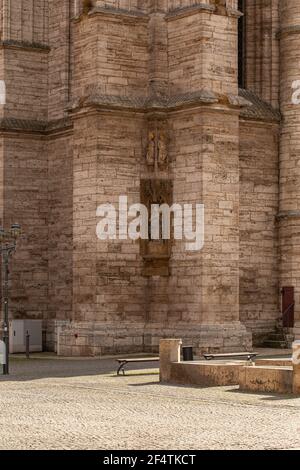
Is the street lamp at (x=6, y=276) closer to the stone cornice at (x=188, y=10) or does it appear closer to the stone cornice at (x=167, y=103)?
the stone cornice at (x=167, y=103)

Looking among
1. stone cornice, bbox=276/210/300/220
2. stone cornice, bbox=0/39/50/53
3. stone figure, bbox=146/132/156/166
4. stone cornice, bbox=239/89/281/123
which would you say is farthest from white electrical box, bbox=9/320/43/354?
stone cornice, bbox=239/89/281/123

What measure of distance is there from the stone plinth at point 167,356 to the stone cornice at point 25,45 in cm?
1521

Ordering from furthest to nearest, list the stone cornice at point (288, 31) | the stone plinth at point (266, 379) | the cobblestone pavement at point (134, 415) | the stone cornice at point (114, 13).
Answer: the stone cornice at point (288, 31) < the stone cornice at point (114, 13) < the stone plinth at point (266, 379) < the cobblestone pavement at point (134, 415)

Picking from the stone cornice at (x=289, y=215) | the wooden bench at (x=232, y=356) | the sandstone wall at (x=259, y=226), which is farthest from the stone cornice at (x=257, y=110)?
the wooden bench at (x=232, y=356)

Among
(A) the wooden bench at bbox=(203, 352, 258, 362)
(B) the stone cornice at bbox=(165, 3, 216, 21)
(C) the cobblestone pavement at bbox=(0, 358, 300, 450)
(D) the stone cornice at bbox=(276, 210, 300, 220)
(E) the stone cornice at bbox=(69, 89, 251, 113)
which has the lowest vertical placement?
(C) the cobblestone pavement at bbox=(0, 358, 300, 450)

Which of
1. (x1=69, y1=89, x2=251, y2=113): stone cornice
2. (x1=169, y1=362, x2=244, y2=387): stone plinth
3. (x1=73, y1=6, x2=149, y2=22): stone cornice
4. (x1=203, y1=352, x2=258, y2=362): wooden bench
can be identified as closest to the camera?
(x1=169, y1=362, x2=244, y2=387): stone plinth

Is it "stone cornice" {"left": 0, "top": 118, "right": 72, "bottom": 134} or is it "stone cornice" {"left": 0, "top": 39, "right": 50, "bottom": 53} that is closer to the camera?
"stone cornice" {"left": 0, "top": 118, "right": 72, "bottom": 134}

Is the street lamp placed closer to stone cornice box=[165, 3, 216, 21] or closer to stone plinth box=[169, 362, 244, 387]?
stone plinth box=[169, 362, 244, 387]

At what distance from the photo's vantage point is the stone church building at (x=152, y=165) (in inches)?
1298

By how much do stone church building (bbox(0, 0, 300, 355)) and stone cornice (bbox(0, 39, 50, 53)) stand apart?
51 mm

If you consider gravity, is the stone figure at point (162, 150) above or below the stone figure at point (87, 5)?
below

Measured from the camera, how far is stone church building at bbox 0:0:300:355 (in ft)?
108

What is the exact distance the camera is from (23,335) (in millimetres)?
36031

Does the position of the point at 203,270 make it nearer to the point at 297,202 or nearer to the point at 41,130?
the point at 297,202
